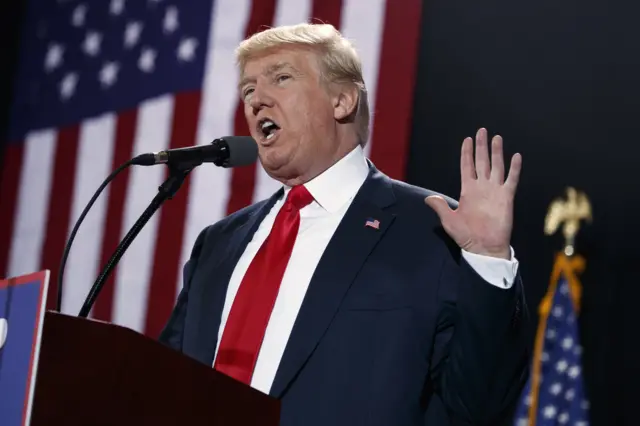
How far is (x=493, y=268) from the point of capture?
5.89 ft

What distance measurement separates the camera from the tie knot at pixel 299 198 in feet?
7.38

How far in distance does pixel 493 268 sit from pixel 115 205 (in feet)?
9.37

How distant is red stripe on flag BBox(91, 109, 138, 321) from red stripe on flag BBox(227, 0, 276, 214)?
570 mm

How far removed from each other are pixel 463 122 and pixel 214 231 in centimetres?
205

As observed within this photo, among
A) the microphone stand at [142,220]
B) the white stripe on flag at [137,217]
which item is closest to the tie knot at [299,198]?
the microphone stand at [142,220]

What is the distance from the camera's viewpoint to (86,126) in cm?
460

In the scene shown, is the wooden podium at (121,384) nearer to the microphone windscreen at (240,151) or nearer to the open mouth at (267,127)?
the microphone windscreen at (240,151)

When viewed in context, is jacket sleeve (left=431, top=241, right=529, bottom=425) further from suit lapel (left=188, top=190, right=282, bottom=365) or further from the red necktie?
suit lapel (left=188, top=190, right=282, bottom=365)

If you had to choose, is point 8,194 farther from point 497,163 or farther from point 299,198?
point 497,163

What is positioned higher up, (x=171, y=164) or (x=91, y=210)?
(x=171, y=164)

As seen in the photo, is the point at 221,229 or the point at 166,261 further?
the point at 166,261

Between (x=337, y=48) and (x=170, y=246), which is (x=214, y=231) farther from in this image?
(x=170, y=246)

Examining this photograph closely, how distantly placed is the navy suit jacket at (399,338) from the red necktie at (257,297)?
76 millimetres

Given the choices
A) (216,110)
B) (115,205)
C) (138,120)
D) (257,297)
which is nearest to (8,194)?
(115,205)
